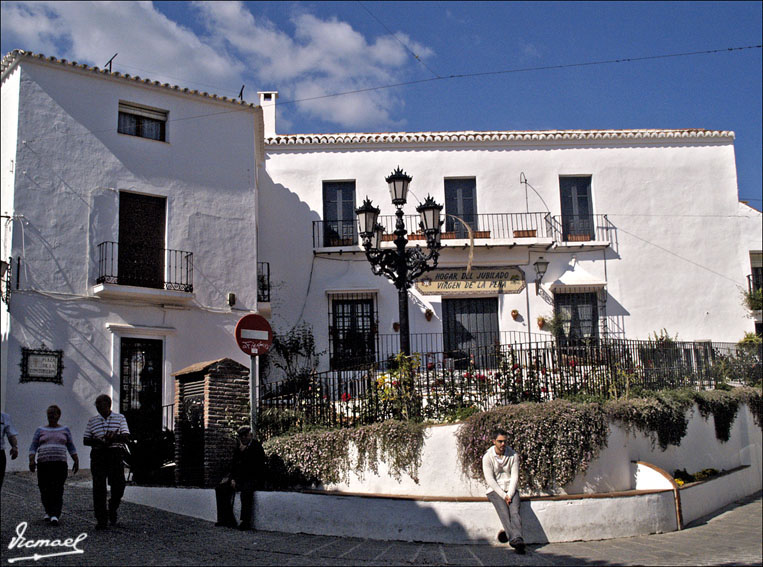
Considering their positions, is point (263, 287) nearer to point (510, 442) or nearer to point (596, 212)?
point (596, 212)

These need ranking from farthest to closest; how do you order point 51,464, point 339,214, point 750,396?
point 339,214, point 750,396, point 51,464

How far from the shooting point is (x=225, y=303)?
677 inches

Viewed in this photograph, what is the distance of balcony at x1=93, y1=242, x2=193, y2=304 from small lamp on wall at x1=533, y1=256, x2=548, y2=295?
825 cm

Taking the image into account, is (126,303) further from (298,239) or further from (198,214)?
(298,239)

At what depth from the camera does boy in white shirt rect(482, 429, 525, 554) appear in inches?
319

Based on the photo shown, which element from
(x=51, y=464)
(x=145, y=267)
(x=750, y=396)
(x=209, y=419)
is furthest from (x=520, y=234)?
(x=51, y=464)

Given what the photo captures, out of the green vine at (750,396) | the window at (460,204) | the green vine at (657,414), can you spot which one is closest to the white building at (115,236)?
the window at (460,204)

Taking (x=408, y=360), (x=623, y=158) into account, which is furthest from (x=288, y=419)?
(x=623, y=158)

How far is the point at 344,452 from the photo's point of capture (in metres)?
9.81

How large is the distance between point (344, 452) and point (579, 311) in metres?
11.5

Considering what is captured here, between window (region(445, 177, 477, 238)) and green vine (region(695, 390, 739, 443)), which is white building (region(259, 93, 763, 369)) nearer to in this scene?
window (region(445, 177, 477, 238))

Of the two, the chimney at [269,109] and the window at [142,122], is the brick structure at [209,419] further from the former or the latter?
the chimney at [269,109]

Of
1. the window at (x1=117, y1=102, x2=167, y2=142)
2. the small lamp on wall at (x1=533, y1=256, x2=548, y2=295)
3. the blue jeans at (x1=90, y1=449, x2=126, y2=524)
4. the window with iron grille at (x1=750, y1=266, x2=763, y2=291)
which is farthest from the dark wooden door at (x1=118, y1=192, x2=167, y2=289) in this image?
the window with iron grille at (x1=750, y1=266, x2=763, y2=291)

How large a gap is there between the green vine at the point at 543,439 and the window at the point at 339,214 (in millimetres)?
11152
